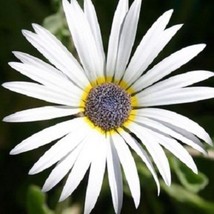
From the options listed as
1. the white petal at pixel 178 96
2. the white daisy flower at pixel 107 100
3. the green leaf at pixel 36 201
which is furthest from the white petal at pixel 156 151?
the green leaf at pixel 36 201

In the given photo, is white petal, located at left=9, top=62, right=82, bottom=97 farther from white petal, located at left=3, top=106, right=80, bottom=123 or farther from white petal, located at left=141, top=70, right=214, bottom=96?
white petal, located at left=141, top=70, right=214, bottom=96

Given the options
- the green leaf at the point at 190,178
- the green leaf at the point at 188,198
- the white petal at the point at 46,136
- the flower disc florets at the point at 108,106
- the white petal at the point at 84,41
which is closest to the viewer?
the white petal at the point at 46,136

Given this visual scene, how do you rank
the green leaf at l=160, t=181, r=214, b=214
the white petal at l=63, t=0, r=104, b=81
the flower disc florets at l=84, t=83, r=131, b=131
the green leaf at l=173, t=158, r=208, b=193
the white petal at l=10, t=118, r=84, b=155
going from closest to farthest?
the white petal at l=10, t=118, r=84, b=155 → the white petal at l=63, t=0, r=104, b=81 → the flower disc florets at l=84, t=83, r=131, b=131 → the green leaf at l=173, t=158, r=208, b=193 → the green leaf at l=160, t=181, r=214, b=214

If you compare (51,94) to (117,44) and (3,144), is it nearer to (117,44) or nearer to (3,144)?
(117,44)

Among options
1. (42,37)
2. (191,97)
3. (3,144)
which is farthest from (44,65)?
(3,144)

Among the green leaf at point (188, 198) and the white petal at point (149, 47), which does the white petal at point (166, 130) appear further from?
the green leaf at point (188, 198)

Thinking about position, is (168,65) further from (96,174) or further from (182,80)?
(96,174)

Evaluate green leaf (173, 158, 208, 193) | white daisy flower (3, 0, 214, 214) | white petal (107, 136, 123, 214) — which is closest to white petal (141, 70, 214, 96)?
white daisy flower (3, 0, 214, 214)
